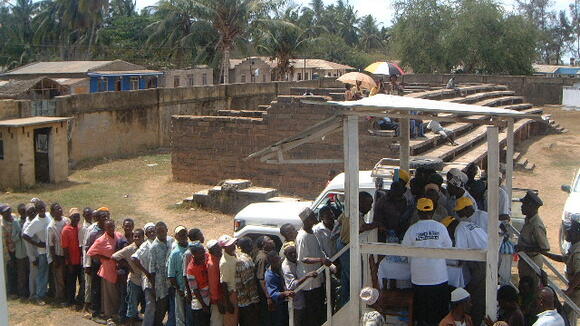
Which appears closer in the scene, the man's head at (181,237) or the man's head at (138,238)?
the man's head at (181,237)

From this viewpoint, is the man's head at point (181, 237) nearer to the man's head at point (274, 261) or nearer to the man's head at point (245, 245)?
the man's head at point (245, 245)

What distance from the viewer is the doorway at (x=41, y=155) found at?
16828mm

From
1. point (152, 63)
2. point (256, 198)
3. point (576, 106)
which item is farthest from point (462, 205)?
point (152, 63)

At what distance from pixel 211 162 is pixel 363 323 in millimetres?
11947

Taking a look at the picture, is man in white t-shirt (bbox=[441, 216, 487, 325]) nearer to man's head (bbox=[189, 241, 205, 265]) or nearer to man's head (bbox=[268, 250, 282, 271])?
man's head (bbox=[268, 250, 282, 271])

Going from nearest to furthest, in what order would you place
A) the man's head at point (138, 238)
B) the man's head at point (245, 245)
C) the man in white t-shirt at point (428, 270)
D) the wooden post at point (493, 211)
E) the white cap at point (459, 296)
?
the wooden post at point (493, 211) < the white cap at point (459, 296) < the man in white t-shirt at point (428, 270) < the man's head at point (245, 245) < the man's head at point (138, 238)

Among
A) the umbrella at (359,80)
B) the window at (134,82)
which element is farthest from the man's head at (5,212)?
the window at (134,82)

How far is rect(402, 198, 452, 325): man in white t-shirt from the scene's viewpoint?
5062 millimetres

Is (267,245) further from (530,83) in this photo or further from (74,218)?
(530,83)

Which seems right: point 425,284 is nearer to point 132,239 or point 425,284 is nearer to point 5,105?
point 132,239

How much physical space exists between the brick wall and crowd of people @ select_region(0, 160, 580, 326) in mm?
6907

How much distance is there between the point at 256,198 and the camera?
13.1 m

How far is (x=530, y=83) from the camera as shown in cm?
3641

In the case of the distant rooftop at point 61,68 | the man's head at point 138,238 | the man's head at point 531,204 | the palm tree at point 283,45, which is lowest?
the man's head at point 138,238
